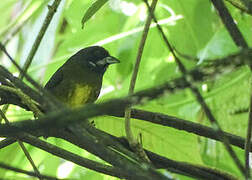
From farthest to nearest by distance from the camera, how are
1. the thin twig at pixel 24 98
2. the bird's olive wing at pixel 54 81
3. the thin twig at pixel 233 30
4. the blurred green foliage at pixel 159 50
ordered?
the bird's olive wing at pixel 54 81
the blurred green foliage at pixel 159 50
the thin twig at pixel 24 98
the thin twig at pixel 233 30

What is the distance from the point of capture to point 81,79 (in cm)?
276

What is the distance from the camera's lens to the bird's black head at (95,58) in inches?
117

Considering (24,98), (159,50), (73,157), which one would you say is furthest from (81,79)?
(73,157)

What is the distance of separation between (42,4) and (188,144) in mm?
1025

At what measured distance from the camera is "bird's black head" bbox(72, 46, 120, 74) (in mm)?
2961

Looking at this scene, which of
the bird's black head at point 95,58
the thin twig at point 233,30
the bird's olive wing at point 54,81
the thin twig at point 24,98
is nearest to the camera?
the thin twig at point 233,30

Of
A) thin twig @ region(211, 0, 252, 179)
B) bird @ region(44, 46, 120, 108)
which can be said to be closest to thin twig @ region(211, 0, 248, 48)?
thin twig @ region(211, 0, 252, 179)

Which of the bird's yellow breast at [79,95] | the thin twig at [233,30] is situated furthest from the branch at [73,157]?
the bird's yellow breast at [79,95]

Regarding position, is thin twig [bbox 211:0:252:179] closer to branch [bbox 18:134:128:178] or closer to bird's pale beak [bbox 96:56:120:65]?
branch [bbox 18:134:128:178]

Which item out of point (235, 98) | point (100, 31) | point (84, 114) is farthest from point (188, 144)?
point (84, 114)

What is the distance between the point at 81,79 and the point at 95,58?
0.39m

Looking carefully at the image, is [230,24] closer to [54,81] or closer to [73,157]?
[73,157]

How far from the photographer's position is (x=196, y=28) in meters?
2.42

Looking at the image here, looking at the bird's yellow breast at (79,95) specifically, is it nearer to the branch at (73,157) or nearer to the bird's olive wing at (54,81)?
the bird's olive wing at (54,81)
